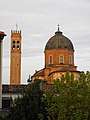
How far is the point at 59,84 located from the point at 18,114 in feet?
15.7

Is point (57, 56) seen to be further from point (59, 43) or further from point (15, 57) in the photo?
point (15, 57)

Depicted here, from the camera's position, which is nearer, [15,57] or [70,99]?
[70,99]

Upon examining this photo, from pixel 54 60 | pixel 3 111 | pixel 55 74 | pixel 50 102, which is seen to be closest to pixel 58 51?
pixel 54 60

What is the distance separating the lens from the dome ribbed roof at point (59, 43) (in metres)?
62.7

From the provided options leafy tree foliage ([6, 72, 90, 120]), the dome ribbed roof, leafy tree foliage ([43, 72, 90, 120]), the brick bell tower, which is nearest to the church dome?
the dome ribbed roof

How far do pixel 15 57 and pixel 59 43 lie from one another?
658 inches

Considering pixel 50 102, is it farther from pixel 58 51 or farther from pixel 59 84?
pixel 58 51

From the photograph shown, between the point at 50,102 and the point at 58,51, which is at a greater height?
the point at 58,51

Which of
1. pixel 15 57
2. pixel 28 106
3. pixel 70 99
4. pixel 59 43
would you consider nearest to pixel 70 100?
pixel 70 99

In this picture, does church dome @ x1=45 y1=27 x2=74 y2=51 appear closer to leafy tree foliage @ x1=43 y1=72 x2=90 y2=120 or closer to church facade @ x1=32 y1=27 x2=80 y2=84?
church facade @ x1=32 y1=27 x2=80 y2=84

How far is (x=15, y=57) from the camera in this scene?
254 ft

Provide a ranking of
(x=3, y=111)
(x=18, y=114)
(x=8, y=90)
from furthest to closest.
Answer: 1. (x=8, y=90)
2. (x=3, y=111)
3. (x=18, y=114)

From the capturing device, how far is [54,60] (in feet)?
203

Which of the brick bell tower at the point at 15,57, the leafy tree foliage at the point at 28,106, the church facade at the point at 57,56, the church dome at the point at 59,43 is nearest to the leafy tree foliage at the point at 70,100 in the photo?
the leafy tree foliage at the point at 28,106
